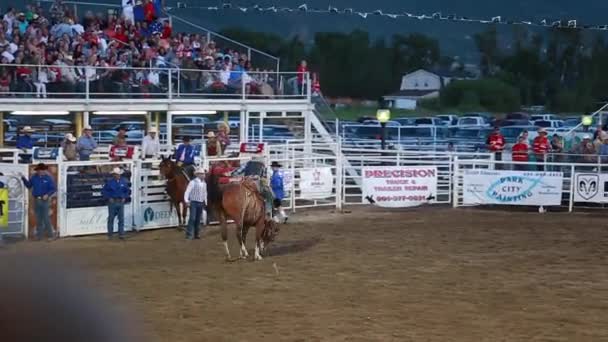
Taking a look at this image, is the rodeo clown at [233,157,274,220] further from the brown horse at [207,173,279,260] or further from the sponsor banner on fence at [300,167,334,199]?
the sponsor banner on fence at [300,167,334,199]

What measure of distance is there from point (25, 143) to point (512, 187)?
11160 millimetres

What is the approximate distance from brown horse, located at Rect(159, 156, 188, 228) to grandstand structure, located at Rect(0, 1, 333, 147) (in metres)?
3.68

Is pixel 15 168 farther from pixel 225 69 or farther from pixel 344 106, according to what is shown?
pixel 344 106

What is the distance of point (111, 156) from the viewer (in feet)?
70.8

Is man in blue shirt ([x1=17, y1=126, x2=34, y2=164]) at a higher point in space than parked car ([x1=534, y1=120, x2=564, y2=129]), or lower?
lower

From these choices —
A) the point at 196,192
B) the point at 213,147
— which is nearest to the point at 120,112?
the point at 213,147

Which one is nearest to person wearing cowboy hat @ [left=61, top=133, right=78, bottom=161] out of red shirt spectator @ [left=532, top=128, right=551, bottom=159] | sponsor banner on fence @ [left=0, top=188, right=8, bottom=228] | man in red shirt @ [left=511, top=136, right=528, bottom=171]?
sponsor banner on fence @ [left=0, top=188, right=8, bottom=228]

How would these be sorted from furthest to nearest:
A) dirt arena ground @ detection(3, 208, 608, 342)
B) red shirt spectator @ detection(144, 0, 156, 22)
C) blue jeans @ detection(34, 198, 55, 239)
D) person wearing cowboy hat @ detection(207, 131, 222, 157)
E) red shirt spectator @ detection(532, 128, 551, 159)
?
red shirt spectator @ detection(144, 0, 156, 22), red shirt spectator @ detection(532, 128, 551, 159), person wearing cowboy hat @ detection(207, 131, 222, 157), blue jeans @ detection(34, 198, 55, 239), dirt arena ground @ detection(3, 208, 608, 342)

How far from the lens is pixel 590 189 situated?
25.5 metres

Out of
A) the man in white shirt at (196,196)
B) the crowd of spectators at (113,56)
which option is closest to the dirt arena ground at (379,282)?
the man in white shirt at (196,196)

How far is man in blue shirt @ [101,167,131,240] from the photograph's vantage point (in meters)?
19.7

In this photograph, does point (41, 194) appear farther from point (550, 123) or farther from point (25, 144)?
point (550, 123)

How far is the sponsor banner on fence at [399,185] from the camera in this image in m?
26.1

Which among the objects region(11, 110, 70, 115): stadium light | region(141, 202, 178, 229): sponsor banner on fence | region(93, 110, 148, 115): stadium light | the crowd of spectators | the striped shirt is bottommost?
region(141, 202, 178, 229): sponsor banner on fence
